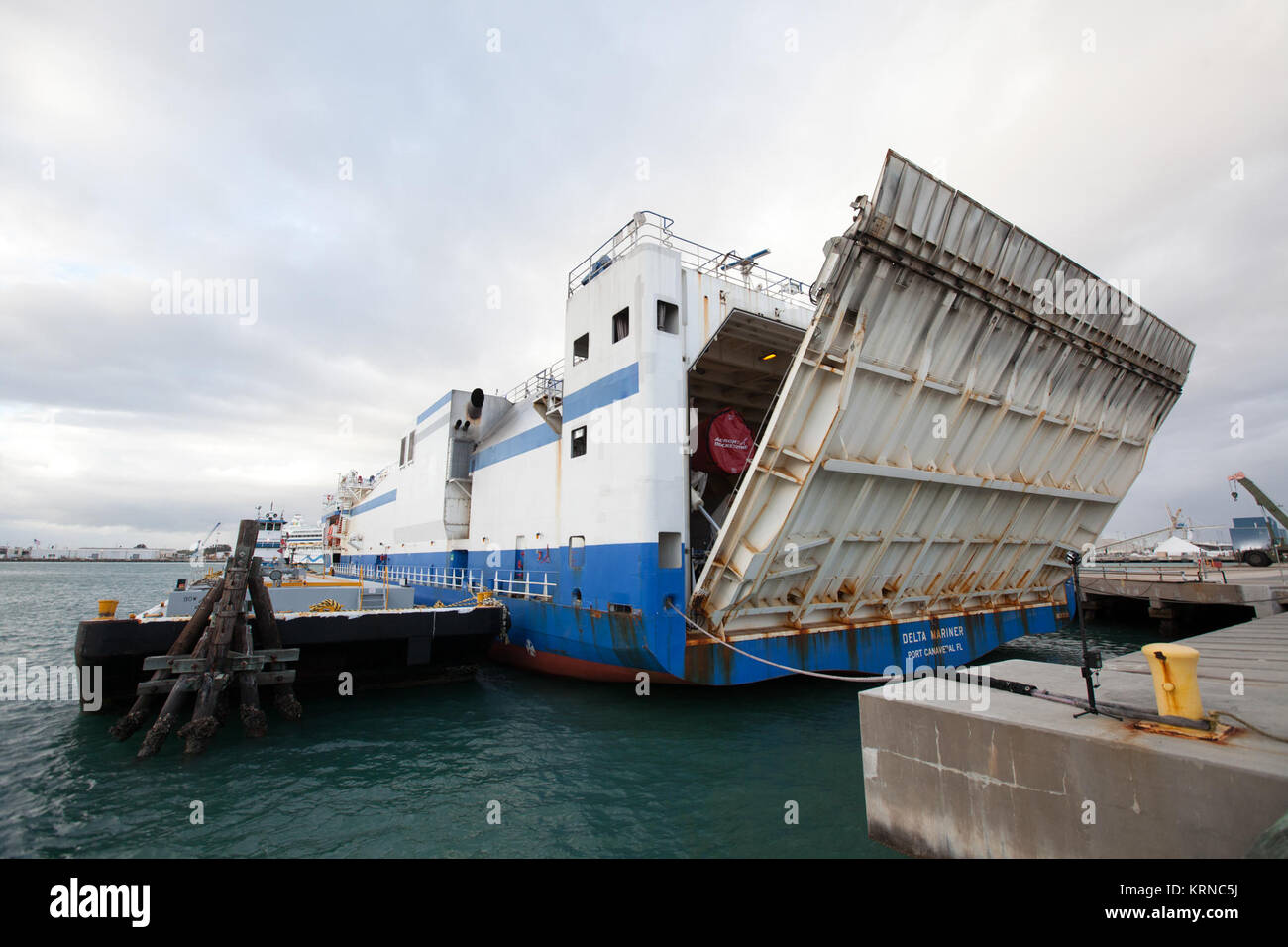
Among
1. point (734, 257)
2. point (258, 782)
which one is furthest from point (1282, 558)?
point (258, 782)

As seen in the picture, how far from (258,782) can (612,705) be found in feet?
21.7

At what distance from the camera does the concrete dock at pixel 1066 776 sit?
3.89m

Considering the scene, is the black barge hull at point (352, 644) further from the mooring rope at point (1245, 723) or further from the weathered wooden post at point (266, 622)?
the mooring rope at point (1245, 723)

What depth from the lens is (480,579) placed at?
20.9 m

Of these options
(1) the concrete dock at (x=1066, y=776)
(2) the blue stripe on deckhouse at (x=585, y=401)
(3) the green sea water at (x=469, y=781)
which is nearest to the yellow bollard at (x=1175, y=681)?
(1) the concrete dock at (x=1066, y=776)

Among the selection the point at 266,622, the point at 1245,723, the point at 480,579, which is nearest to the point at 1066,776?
the point at 1245,723

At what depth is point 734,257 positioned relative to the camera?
1494cm

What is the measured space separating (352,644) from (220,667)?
3403 millimetres

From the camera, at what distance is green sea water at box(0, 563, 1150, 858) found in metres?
6.96

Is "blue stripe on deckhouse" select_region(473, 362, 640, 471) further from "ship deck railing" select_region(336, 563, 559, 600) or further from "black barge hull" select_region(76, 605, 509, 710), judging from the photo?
"black barge hull" select_region(76, 605, 509, 710)

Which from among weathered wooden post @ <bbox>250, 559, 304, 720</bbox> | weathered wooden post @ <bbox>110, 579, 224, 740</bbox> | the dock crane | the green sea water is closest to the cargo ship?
the green sea water

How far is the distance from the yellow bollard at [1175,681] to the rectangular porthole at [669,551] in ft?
28.7

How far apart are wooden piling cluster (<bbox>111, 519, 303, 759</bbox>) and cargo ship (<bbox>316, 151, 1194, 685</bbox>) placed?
6444 millimetres
